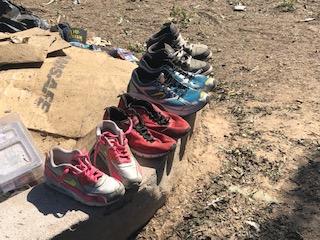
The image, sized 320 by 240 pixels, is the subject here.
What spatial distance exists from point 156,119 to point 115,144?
0.43m

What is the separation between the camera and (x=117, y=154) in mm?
2855

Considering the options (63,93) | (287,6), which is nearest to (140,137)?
(63,93)

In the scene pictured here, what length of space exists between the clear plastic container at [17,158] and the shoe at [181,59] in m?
0.95

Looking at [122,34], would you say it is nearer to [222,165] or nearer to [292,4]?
[292,4]

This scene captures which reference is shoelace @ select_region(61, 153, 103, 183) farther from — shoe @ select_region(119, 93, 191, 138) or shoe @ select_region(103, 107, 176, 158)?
shoe @ select_region(119, 93, 191, 138)

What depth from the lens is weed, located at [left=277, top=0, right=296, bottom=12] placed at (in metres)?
6.02

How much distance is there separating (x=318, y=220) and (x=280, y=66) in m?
1.97

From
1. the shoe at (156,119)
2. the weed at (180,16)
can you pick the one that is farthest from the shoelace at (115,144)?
the weed at (180,16)

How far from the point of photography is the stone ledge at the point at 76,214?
104 inches

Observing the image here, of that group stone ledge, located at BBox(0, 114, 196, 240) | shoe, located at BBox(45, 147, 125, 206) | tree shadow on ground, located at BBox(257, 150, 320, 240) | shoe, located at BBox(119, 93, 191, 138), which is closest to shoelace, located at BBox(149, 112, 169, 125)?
shoe, located at BBox(119, 93, 191, 138)

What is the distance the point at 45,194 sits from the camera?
283cm

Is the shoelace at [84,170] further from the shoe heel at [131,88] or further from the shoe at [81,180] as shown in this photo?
the shoe heel at [131,88]

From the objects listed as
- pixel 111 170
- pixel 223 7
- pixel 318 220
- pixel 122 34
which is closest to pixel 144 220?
pixel 111 170

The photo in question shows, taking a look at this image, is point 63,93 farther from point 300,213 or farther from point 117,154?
point 300,213
